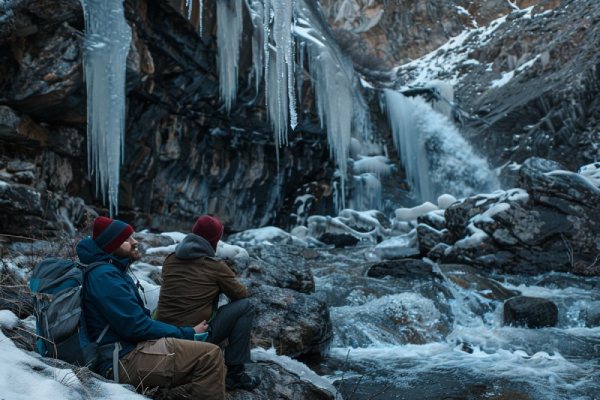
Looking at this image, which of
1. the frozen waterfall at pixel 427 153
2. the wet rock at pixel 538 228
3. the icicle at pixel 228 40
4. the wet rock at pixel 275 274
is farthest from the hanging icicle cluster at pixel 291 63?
the wet rock at pixel 275 274

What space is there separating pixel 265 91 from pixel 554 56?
13.7m

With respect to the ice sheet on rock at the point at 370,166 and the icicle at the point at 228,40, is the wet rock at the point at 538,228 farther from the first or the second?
the ice sheet on rock at the point at 370,166

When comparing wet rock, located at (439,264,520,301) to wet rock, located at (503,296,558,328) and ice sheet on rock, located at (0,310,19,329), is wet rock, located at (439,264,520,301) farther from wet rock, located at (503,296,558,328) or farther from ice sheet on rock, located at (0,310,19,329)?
ice sheet on rock, located at (0,310,19,329)

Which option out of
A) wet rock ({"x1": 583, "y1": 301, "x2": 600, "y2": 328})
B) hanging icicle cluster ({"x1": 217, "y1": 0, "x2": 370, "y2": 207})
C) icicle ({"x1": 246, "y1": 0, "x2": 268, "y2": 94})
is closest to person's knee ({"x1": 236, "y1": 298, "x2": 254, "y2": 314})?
wet rock ({"x1": 583, "y1": 301, "x2": 600, "y2": 328})

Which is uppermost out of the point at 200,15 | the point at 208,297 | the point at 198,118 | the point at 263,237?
the point at 200,15

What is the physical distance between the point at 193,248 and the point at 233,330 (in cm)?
59

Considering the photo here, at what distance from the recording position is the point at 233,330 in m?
3.31

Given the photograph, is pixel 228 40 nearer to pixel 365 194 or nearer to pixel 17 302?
pixel 365 194

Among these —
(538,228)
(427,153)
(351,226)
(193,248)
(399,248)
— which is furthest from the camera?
(427,153)

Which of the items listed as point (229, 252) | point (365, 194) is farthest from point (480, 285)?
point (365, 194)

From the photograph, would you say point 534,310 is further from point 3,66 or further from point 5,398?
point 3,66

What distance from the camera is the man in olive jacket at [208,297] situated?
10.5 feet

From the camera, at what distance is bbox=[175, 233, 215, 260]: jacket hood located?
319 centimetres

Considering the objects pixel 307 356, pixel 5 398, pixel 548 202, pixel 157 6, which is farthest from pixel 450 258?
pixel 5 398
